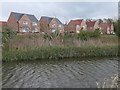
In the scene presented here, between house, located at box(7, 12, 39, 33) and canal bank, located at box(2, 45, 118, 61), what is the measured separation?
31650 millimetres

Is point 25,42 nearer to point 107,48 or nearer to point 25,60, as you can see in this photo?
point 25,60

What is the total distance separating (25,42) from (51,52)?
2.92m

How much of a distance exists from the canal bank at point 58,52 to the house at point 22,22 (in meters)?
31.6

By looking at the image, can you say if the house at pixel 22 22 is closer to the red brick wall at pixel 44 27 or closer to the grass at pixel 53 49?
the red brick wall at pixel 44 27

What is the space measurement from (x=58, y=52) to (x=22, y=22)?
3423cm

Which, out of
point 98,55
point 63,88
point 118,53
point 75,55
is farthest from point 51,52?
point 63,88

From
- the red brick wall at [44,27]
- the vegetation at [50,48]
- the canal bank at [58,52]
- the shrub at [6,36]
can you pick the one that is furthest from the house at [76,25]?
the shrub at [6,36]

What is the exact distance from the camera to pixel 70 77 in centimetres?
1070

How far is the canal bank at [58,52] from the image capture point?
697 inches

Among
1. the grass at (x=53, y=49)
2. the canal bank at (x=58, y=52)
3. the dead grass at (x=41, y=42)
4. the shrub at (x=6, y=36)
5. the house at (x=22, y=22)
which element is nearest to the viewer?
the canal bank at (x=58, y=52)

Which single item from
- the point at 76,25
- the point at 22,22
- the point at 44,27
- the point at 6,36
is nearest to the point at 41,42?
the point at 6,36

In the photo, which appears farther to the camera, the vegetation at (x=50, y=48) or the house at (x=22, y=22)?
the house at (x=22, y=22)

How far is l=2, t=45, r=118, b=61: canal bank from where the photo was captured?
17703 millimetres

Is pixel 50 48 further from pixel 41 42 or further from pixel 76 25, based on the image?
pixel 76 25
